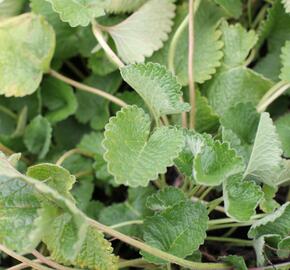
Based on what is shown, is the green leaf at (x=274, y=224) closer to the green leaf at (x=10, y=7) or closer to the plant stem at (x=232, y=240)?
the plant stem at (x=232, y=240)

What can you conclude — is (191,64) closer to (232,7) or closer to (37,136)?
(232,7)

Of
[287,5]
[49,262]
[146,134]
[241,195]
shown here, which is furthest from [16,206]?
[287,5]

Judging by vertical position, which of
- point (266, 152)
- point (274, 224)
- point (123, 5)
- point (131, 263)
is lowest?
point (131, 263)

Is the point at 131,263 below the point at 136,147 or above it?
below

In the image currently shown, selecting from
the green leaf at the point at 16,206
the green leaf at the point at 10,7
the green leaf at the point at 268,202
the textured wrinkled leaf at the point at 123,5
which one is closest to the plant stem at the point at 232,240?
the green leaf at the point at 268,202

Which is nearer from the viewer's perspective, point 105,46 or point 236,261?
point 236,261

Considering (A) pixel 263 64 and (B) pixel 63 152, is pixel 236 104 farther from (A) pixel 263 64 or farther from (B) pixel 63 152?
(B) pixel 63 152

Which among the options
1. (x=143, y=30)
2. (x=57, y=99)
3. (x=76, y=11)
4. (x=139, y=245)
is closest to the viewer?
(x=139, y=245)

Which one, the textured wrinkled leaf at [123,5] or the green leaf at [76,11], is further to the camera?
the textured wrinkled leaf at [123,5]
